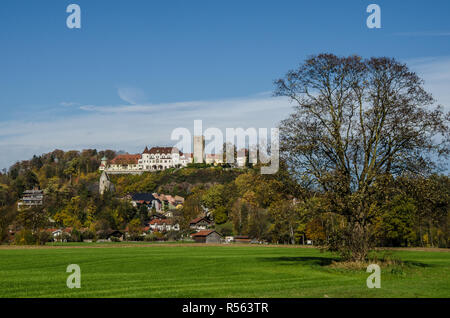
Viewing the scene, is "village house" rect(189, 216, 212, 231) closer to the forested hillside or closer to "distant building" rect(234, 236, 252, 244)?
the forested hillside

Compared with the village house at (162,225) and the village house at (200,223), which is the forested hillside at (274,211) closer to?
the village house at (200,223)

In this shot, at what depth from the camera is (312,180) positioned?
32.7 m

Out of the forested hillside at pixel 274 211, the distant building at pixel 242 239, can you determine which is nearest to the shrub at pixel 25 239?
the forested hillside at pixel 274 211

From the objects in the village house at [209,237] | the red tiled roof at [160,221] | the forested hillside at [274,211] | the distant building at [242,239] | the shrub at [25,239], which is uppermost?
the forested hillside at [274,211]

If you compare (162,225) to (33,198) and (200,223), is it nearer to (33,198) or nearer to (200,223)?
(200,223)

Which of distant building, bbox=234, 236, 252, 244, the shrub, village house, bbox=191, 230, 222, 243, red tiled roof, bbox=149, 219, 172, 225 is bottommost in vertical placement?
distant building, bbox=234, 236, 252, 244

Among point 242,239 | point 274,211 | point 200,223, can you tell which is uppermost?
point 274,211

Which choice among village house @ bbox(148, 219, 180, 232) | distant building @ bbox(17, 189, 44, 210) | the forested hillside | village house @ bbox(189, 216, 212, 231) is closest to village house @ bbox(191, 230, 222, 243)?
the forested hillside

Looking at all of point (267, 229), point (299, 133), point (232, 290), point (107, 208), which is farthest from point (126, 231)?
point (232, 290)

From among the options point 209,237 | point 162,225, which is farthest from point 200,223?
point 209,237

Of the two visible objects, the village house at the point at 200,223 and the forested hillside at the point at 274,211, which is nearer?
the forested hillside at the point at 274,211

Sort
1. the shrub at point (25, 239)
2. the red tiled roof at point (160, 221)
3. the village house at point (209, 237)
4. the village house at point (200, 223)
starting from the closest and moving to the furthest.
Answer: the shrub at point (25, 239)
the village house at point (209, 237)
the village house at point (200, 223)
the red tiled roof at point (160, 221)

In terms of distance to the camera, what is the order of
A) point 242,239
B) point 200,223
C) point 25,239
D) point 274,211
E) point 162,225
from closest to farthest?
point 274,211 → point 25,239 → point 242,239 → point 200,223 → point 162,225
